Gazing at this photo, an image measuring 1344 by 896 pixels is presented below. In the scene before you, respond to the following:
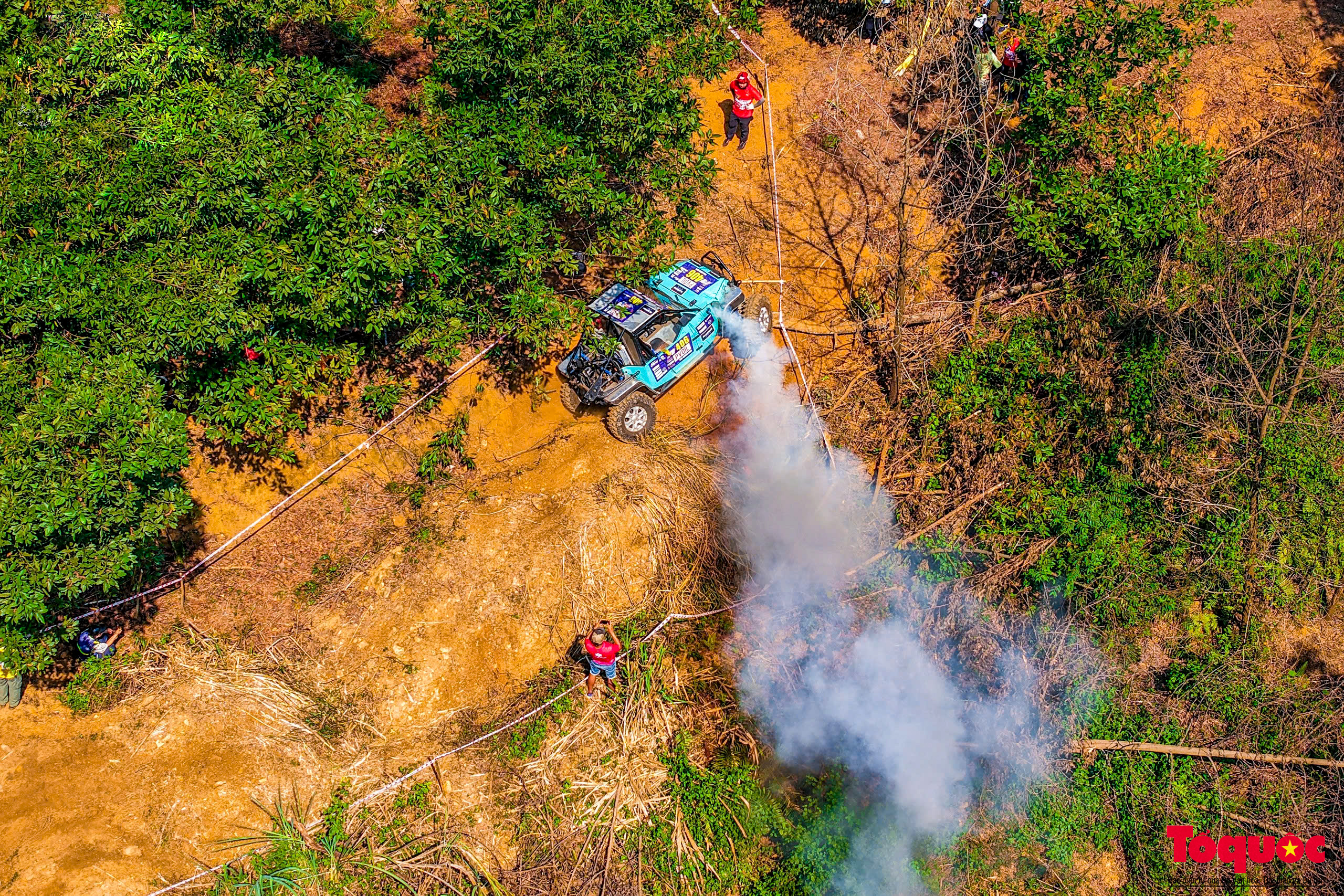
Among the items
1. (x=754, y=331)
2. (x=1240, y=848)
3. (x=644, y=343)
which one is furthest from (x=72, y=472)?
(x=1240, y=848)

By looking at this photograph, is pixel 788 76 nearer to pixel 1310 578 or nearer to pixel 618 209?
pixel 618 209

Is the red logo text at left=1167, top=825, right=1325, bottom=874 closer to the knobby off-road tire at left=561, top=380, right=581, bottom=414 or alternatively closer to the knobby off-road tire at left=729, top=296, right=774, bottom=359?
the knobby off-road tire at left=729, top=296, right=774, bottom=359

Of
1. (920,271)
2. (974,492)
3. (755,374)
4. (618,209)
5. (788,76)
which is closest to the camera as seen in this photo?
(618,209)

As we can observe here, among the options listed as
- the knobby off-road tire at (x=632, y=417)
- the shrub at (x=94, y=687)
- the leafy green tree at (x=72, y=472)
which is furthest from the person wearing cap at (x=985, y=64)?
the shrub at (x=94, y=687)

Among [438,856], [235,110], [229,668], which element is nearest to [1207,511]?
[438,856]

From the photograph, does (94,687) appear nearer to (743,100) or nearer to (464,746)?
(464,746)

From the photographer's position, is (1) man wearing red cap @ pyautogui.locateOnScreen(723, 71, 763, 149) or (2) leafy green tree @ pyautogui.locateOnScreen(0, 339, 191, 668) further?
(1) man wearing red cap @ pyautogui.locateOnScreen(723, 71, 763, 149)

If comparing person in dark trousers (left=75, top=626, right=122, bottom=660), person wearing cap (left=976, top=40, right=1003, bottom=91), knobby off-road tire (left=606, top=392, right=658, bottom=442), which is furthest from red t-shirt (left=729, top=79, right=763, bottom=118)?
person in dark trousers (left=75, top=626, right=122, bottom=660)
